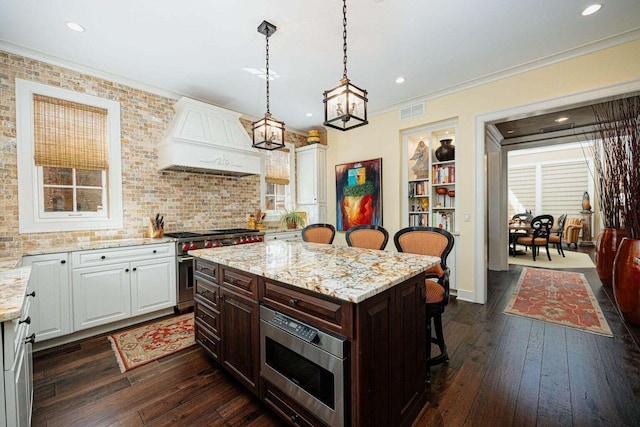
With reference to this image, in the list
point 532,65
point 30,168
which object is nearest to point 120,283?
point 30,168

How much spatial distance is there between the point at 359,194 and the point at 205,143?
2.66m

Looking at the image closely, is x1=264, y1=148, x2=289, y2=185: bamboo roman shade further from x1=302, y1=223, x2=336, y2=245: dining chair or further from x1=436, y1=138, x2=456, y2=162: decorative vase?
x1=436, y1=138, x2=456, y2=162: decorative vase

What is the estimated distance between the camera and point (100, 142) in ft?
10.8

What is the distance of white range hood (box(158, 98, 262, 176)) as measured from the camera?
345 cm

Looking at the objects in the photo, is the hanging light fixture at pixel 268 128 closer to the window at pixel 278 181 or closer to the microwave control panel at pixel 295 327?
the microwave control panel at pixel 295 327

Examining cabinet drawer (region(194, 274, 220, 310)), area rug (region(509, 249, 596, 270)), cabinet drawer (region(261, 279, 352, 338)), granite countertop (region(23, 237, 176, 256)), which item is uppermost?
granite countertop (region(23, 237, 176, 256))

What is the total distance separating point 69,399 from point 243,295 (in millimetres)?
1446

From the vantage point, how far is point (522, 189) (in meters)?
9.65

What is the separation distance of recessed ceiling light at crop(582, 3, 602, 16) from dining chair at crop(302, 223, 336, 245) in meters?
3.05

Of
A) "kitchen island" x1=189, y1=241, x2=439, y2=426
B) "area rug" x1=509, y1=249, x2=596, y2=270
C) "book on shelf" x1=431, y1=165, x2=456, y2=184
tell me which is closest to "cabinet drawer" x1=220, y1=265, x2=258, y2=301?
"kitchen island" x1=189, y1=241, x2=439, y2=426

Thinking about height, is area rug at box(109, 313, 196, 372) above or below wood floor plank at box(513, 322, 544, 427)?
below

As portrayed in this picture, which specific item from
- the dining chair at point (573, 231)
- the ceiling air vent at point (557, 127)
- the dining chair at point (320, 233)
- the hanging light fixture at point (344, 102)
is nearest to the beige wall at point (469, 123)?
the dining chair at point (320, 233)

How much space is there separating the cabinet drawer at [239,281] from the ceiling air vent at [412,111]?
369 centimetres

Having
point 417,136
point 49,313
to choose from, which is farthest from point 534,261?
point 49,313
